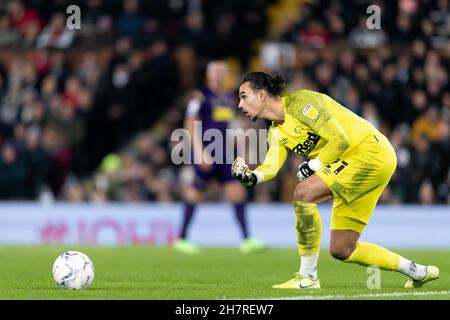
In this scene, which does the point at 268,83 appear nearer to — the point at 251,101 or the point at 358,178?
the point at 251,101

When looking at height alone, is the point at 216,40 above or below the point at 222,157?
above

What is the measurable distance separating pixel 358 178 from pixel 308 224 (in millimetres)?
586

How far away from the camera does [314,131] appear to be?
9.49 m

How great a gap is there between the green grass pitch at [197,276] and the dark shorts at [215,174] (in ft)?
3.36

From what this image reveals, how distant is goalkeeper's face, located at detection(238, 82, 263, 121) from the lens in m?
9.73

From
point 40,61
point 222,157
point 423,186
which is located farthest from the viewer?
point 40,61

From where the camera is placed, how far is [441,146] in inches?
733

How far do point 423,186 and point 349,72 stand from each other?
→ 8.92 feet

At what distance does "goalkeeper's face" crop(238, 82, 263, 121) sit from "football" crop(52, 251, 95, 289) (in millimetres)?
1923

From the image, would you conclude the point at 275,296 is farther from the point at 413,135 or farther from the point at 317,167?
the point at 413,135

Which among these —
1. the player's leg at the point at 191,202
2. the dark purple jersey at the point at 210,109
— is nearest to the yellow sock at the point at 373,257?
the player's leg at the point at 191,202

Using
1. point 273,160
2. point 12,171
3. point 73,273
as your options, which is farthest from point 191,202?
point 73,273

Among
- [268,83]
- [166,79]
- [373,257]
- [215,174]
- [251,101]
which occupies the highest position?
[166,79]
